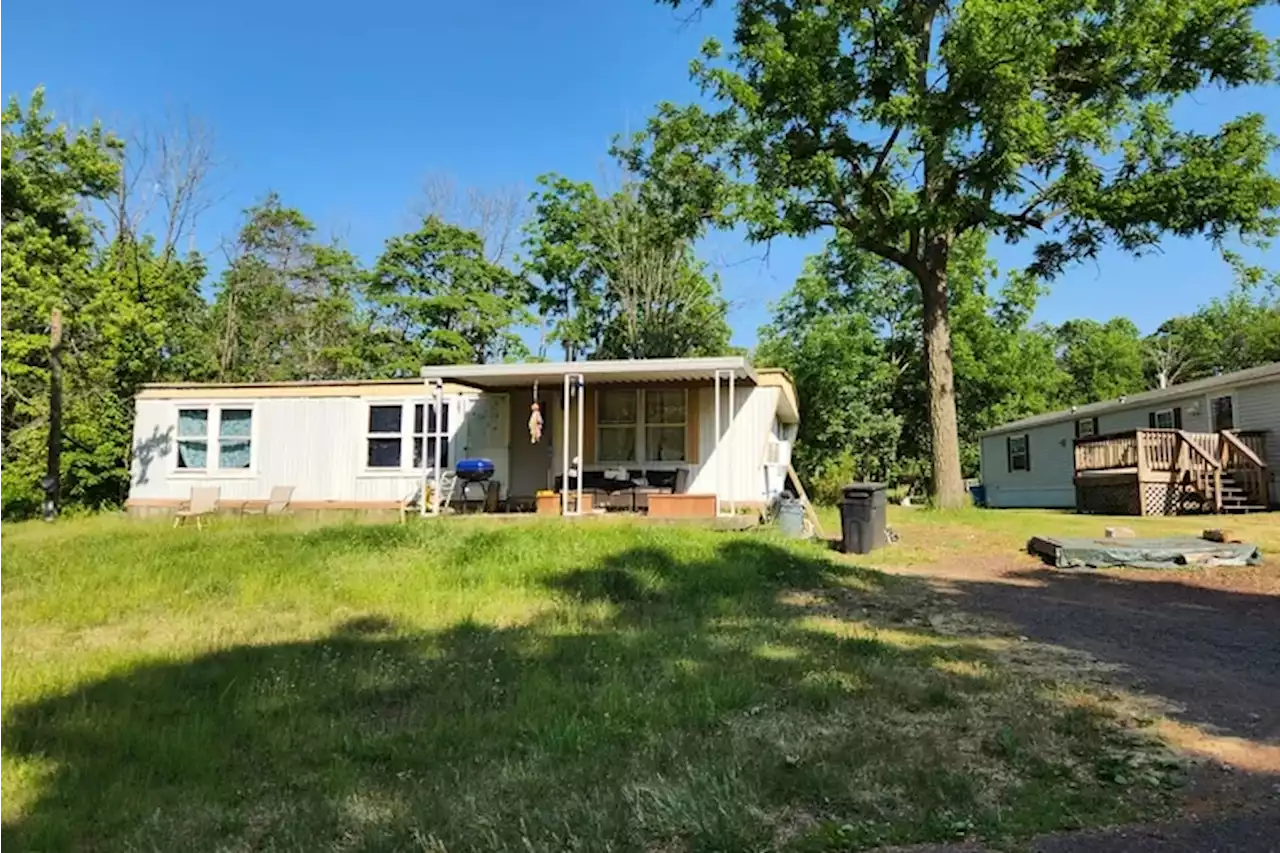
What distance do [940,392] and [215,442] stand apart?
595 inches

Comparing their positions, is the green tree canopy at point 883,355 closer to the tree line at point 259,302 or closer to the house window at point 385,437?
the tree line at point 259,302

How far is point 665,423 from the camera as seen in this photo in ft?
52.7

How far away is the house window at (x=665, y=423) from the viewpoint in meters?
16.0

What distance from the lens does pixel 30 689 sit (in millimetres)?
5418

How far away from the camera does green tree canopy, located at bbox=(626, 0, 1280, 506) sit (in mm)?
17031

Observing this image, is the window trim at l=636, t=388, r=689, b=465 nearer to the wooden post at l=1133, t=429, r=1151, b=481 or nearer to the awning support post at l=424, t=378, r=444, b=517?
the awning support post at l=424, t=378, r=444, b=517

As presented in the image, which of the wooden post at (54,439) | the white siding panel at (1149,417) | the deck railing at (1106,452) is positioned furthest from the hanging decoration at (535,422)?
the white siding panel at (1149,417)

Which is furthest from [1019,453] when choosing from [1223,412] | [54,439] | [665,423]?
[54,439]

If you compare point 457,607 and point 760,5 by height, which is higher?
point 760,5

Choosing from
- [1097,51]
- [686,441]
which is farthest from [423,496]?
[1097,51]

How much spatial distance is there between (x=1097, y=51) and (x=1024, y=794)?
18.8 m

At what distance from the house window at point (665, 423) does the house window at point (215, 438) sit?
26.4 feet

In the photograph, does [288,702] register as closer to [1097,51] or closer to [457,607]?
[457,607]

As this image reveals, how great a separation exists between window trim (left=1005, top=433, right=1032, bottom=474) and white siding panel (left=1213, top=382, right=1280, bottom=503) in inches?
350
